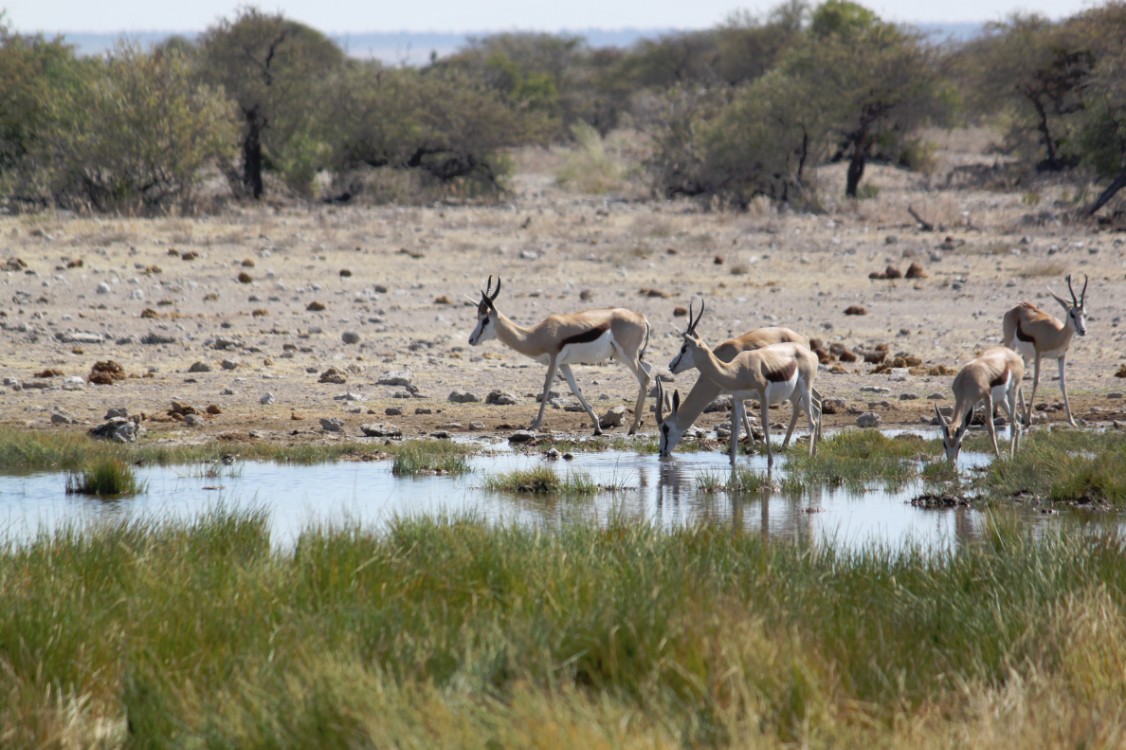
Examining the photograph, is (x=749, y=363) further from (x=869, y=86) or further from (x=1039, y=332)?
(x=869, y=86)

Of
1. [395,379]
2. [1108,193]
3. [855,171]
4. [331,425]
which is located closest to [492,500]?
[331,425]

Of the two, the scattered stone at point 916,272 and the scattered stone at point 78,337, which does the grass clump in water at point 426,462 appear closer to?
the scattered stone at point 78,337

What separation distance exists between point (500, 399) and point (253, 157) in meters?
19.6

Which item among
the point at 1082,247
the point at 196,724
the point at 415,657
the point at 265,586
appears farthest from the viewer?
the point at 1082,247

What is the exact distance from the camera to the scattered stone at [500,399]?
1247 cm

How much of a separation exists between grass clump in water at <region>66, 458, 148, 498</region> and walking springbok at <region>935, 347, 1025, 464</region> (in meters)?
5.59

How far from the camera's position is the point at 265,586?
4828mm

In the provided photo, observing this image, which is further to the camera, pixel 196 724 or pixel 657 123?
pixel 657 123

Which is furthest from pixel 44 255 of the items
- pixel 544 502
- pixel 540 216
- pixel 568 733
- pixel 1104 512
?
pixel 568 733

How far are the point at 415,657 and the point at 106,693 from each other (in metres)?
1.04

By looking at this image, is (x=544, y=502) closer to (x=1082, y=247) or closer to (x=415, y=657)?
(x=415, y=657)

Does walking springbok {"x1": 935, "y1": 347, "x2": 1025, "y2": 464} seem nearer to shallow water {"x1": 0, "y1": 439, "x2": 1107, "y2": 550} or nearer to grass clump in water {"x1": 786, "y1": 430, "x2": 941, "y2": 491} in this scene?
grass clump in water {"x1": 786, "y1": 430, "x2": 941, "y2": 491}

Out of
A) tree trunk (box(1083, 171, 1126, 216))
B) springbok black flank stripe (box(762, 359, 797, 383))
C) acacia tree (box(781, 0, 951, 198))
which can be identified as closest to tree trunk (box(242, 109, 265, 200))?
acacia tree (box(781, 0, 951, 198))

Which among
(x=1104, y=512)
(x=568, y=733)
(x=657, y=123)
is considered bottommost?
(x=1104, y=512)
